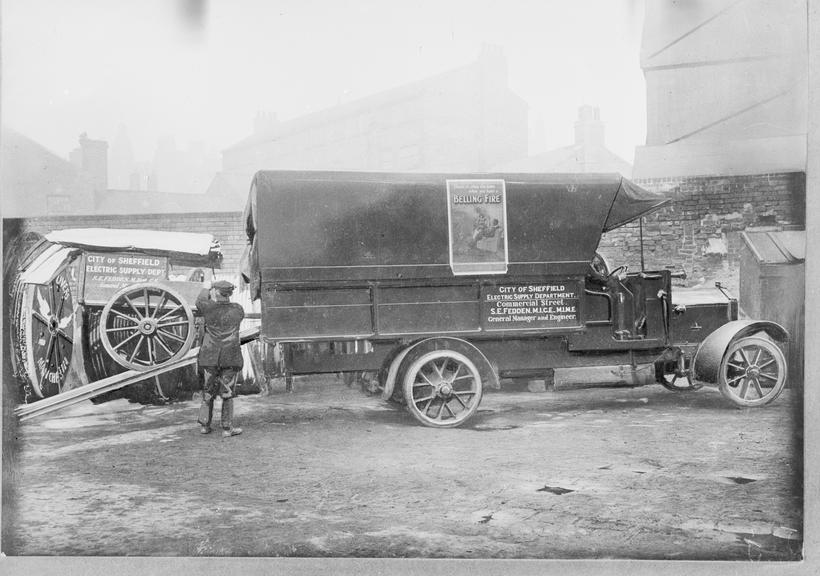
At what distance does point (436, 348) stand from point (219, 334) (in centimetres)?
159

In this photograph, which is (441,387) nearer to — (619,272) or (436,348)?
(436,348)

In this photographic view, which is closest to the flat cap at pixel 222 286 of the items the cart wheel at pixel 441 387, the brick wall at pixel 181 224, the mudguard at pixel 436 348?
the brick wall at pixel 181 224

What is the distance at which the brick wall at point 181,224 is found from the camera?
402 centimetres

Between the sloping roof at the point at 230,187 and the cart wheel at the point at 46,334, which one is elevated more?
the sloping roof at the point at 230,187

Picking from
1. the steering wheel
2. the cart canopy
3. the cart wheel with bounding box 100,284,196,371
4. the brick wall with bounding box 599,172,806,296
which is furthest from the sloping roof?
the brick wall with bounding box 599,172,806,296

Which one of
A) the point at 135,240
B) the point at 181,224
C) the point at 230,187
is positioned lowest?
the point at 135,240

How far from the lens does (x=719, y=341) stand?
176 inches

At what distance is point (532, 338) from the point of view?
4.46 metres

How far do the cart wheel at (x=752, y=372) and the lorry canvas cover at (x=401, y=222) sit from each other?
52.5 inches

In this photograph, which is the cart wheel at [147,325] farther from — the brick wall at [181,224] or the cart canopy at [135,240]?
the brick wall at [181,224]

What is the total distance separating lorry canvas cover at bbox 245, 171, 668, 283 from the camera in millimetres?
4062

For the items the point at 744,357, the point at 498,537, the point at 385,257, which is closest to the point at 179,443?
the point at 385,257

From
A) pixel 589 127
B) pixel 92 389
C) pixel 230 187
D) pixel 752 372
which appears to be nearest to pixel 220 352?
pixel 92 389

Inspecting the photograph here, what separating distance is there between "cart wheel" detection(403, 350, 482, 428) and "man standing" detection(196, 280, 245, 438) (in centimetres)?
127
